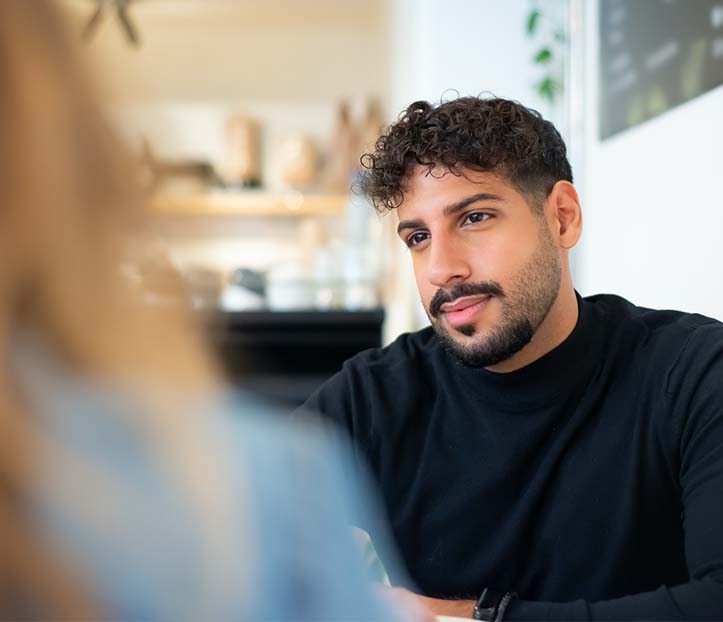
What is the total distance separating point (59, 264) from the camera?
37cm

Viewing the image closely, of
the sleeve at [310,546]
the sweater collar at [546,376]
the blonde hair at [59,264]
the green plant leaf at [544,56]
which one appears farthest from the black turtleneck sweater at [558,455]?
the green plant leaf at [544,56]

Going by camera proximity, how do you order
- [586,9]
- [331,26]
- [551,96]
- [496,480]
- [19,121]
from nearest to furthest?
[19,121]
[496,480]
[586,9]
[551,96]
[331,26]

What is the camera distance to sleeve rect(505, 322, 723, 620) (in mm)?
990

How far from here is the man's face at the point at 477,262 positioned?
139 centimetres

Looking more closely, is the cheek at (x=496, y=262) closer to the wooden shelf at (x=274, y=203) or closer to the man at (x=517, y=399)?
the man at (x=517, y=399)

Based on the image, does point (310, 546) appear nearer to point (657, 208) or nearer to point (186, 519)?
point (186, 519)

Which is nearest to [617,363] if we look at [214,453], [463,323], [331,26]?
[463,323]

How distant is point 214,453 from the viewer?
44 cm

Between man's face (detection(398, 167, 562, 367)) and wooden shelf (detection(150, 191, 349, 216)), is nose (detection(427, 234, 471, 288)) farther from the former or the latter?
wooden shelf (detection(150, 191, 349, 216))

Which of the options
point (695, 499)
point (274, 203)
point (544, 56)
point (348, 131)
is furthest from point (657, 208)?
point (274, 203)

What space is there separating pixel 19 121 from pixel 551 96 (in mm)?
2345

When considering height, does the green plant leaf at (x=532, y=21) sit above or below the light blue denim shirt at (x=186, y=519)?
above

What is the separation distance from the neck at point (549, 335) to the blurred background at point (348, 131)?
0.96 ft

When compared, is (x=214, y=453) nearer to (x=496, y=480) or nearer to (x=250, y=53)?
(x=496, y=480)
